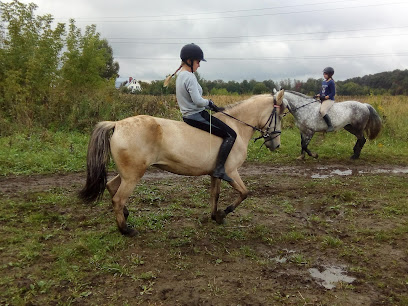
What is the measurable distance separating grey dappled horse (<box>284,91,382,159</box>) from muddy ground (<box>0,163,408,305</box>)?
3406 millimetres

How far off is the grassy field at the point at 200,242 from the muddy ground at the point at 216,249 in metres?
0.02

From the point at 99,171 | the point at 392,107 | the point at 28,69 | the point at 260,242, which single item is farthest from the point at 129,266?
the point at 392,107

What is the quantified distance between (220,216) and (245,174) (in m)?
3.57

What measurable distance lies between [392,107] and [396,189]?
1184cm

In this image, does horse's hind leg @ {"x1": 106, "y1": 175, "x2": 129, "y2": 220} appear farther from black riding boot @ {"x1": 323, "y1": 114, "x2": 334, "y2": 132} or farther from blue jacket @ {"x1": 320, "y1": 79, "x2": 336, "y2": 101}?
blue jacket @ {"x1": 320, "y1": 79, "x2": 336, "y2": 101}

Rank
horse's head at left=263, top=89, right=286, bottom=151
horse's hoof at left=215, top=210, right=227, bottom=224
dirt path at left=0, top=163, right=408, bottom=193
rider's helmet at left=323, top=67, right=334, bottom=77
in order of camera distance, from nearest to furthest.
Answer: horse's hoof at left=215, top=210, right=227, bottom=224 < horse's head at left=263, top=89, right=286, bottom=151 < dirt path at left=0, top=163, right=408, bottom=193 < rider's helmet at left=323, top=67, right=334, bottom=77

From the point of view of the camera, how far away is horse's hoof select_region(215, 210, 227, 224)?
5.16 metres

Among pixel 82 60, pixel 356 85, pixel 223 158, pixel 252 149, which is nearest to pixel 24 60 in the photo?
pixel 82 60

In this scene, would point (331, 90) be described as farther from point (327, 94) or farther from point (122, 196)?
point (122, 196)

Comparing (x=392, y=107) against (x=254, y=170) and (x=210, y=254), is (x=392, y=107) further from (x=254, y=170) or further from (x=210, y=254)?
(x=210, y=254)

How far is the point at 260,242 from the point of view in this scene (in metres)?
4.73

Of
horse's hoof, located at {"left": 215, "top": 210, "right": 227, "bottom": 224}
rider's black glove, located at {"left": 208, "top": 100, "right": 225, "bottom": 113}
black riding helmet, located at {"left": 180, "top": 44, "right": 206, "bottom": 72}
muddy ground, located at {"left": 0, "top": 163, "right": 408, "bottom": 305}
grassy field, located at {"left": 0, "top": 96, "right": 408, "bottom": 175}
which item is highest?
black riding helmet, located at {"left": 180, "top": 44, "right": 206, "bottom": 72}

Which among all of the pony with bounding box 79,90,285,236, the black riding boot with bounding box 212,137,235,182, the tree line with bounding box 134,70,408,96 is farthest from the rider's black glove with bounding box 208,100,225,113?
the tree line with bounding box 134,70,408,96

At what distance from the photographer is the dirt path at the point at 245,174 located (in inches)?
277
